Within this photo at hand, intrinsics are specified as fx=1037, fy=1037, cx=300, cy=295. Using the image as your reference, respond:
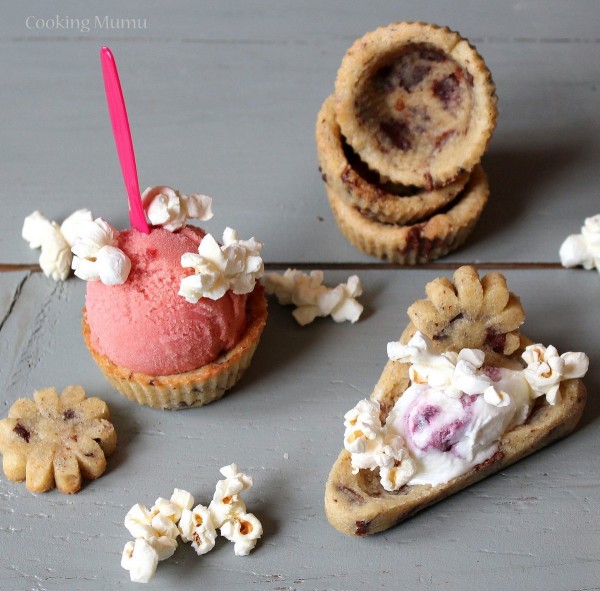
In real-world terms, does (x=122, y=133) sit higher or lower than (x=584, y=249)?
higher

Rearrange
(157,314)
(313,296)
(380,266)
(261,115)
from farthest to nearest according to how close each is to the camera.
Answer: (261,115)
(380,266)
(313,296)
(157,314)

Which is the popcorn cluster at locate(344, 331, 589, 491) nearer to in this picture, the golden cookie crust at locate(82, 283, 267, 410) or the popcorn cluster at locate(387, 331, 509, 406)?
the popcorn cluster at locate(387, 331, 509, 406)

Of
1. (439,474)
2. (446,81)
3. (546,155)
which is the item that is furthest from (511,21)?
(439,474)

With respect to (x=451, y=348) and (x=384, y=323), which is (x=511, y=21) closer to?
(x=384, y=323)

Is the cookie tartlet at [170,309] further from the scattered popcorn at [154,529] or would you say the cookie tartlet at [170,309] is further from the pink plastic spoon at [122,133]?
the scattered popcorn at [154,529]

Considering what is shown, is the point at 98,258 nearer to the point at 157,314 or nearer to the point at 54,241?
the point at 157,314
